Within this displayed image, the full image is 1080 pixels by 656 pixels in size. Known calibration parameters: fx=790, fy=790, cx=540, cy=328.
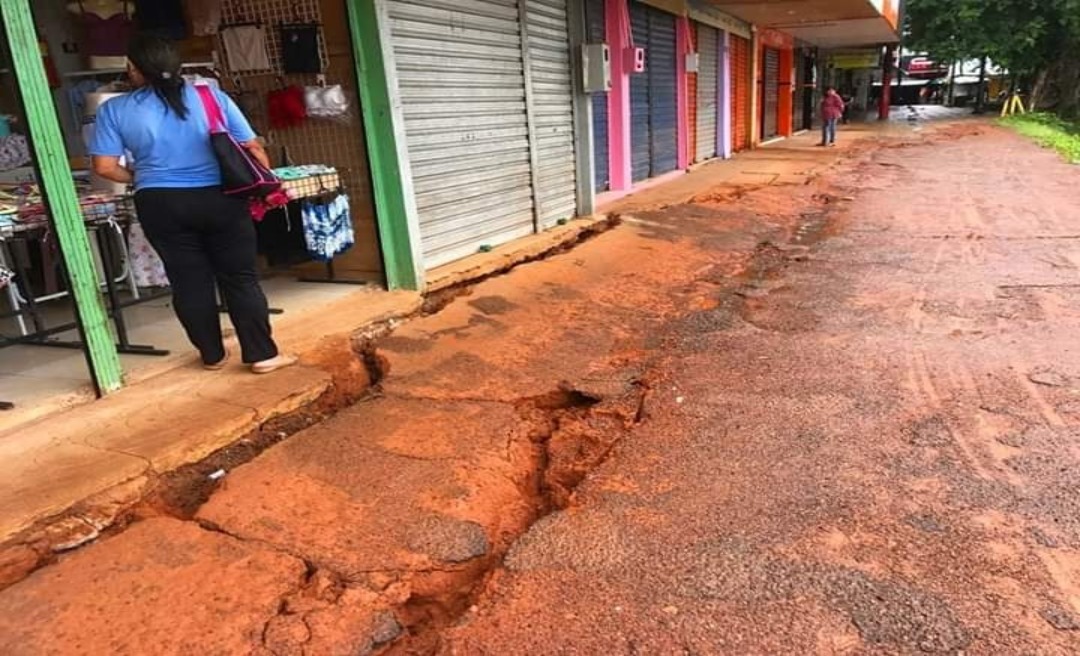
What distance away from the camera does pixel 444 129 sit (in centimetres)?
641

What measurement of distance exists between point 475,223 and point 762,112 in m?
16.8

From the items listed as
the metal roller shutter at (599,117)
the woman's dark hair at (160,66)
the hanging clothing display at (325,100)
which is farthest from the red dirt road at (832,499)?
the metal roller shutter at (599,117)

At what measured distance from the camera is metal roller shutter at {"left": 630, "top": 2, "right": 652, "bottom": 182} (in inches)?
476

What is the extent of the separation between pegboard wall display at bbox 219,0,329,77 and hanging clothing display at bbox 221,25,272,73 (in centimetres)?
4

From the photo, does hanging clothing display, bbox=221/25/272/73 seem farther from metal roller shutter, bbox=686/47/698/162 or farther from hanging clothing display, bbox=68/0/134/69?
metal roller shutter, bbox=686/47/698/162

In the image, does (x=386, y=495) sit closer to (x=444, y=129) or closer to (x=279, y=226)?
(x=279, y=226)

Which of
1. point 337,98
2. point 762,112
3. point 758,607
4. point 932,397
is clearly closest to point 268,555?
point 758,607

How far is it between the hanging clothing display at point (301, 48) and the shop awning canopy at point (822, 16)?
1126 cm

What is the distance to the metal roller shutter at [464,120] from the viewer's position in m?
6.02

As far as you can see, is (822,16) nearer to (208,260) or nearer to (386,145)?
(386,145)

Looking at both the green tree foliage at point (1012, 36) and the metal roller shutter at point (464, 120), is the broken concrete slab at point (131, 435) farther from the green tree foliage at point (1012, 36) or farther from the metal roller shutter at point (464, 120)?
the green tree foliage at point (1012, 36)

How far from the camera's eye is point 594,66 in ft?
28.9

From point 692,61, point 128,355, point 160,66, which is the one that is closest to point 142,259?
point 128,355

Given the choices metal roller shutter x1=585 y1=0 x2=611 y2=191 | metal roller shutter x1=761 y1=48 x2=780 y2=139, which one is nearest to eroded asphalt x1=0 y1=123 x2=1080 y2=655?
metal roller shutter x1=585 y1=0 x2=611 y2=191
